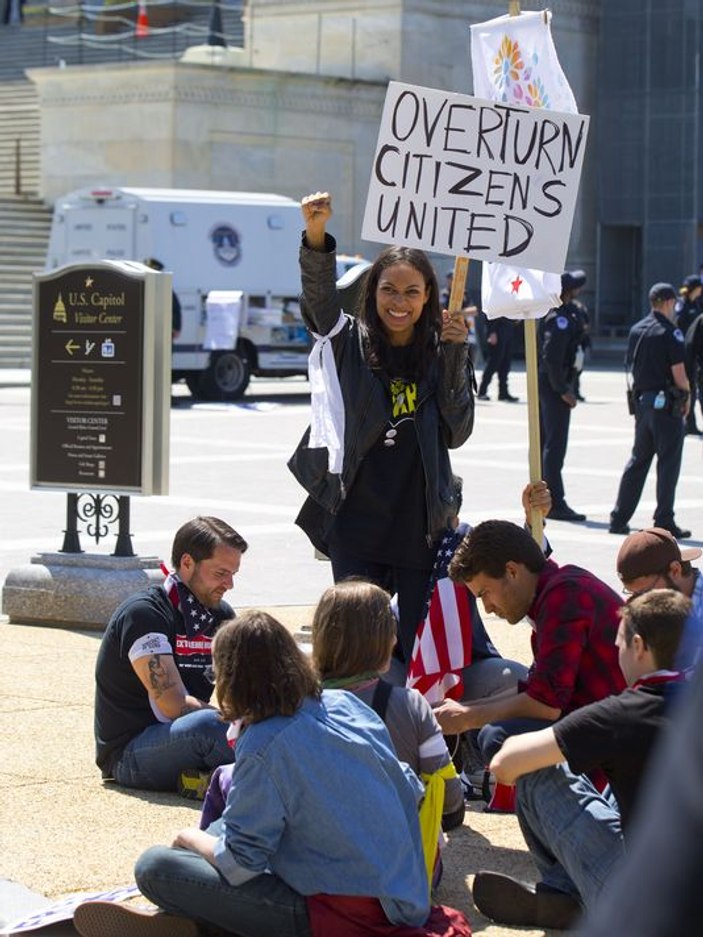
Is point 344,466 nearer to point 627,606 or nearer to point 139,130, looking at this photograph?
point 627,606

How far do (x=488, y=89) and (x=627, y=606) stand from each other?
3151 mm

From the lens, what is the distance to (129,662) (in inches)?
222

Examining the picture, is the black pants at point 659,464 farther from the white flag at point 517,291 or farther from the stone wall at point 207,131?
the stone wall at point 207,131

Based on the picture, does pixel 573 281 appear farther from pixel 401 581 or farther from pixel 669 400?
pixel 401 581

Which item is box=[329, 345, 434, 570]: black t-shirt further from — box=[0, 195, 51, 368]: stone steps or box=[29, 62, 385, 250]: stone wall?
box=[29, 62, 385, 250]: stone wall

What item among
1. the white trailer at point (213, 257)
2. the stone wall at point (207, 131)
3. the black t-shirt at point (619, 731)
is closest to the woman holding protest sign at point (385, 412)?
the black t-shirt at point (619, 731)

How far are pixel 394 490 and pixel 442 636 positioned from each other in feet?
1.56

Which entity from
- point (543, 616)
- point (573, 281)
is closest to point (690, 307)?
point (573, 281)

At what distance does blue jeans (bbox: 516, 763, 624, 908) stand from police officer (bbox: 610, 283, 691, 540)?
8.53 metres

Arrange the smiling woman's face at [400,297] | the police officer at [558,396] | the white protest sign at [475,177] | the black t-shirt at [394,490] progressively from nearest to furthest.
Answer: the smiling woman's face at [400,297], the black t-shirt at [394,490], the white protest sign at [475,177], the police officer at [558,396]

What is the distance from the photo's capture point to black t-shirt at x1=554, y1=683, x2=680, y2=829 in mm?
3766

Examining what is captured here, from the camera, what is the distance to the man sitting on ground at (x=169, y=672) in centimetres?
559

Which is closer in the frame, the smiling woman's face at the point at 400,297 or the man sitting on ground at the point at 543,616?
the man sitting on ground at the point at 543,616

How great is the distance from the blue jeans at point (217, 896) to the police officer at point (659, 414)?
8.78 metres
